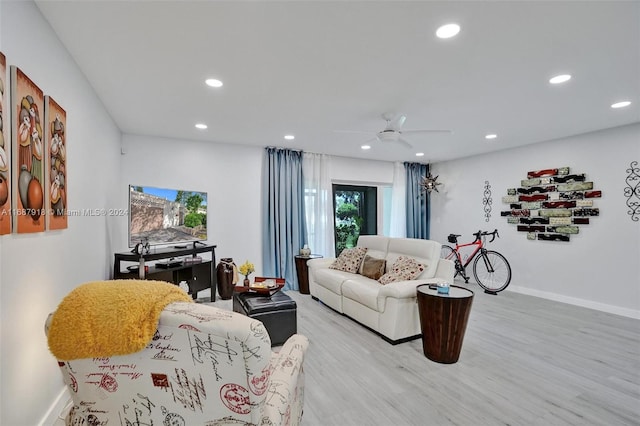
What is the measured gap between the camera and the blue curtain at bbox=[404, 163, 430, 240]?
660cm

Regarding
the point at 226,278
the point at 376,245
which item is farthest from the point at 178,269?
the point at 376,245

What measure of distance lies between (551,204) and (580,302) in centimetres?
147

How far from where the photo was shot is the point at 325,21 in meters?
1.82

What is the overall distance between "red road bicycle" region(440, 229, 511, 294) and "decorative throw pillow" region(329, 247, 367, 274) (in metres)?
2.43

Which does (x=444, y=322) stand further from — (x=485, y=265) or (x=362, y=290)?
(x=485, y=265)

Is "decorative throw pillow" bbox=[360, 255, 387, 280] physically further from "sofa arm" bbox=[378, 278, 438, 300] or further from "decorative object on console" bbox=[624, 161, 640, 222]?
"decorative object on console" bbox=[624, 161, 640, 222]

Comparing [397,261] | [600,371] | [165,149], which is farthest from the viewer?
[165,149]

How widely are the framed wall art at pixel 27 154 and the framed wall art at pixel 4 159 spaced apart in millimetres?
48

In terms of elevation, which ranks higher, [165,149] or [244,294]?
[165,149]

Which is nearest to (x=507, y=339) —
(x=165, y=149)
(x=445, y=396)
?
(x=445, y=396)

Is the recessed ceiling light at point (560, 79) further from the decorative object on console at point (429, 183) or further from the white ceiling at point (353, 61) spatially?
the decorative object on console at point (429, 183)

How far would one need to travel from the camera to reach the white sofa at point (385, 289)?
2.96m

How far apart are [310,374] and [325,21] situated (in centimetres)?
254

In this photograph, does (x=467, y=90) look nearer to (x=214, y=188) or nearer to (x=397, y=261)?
(x=397, y=261)
